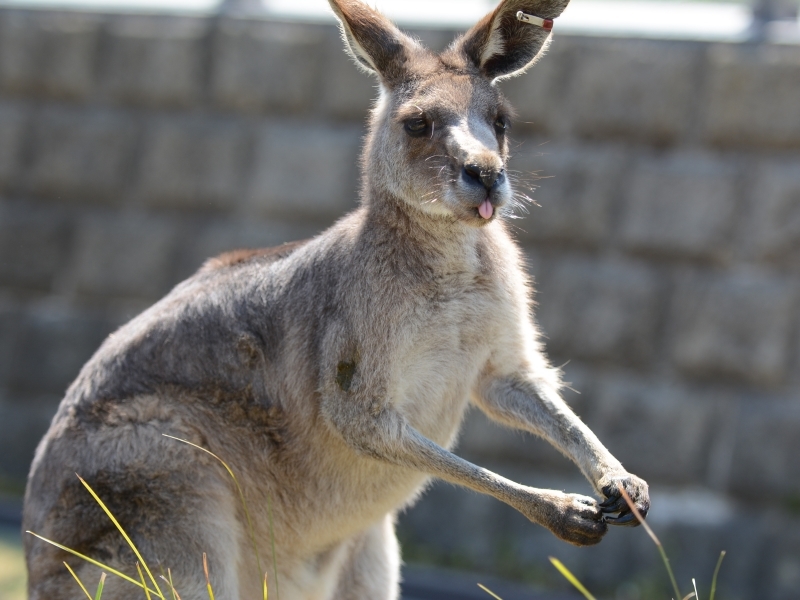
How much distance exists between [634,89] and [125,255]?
4079 millimetres

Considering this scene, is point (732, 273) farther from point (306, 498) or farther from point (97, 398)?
point (97, 398)

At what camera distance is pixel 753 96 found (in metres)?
7.01

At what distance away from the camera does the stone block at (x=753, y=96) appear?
6.94m

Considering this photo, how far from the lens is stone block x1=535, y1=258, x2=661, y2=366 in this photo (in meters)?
7.22

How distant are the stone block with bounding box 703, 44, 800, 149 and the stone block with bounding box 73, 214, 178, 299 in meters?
4.13

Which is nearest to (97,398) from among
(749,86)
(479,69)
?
(479,69)

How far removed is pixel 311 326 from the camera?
13.4ft

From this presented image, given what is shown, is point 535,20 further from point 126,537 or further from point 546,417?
point 126,537

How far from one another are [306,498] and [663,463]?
3.66 meters

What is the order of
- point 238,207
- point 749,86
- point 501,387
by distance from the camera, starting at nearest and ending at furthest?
point 501,387 → point 749,86 → point 238,207

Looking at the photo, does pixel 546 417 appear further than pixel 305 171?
No

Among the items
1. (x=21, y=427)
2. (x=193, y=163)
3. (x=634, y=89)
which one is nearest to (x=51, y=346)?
(x=21, y=427)

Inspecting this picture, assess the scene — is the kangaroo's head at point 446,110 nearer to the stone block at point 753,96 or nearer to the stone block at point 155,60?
the stone block at point 753,96

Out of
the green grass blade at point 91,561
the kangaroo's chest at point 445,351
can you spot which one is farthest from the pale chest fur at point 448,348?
the green grass blade at point 91,561
